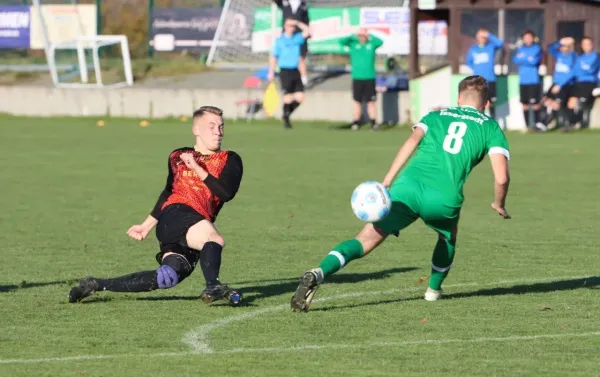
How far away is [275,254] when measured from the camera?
10852 millimetres

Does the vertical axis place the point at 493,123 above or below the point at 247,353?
above

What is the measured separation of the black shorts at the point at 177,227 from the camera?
320 inches

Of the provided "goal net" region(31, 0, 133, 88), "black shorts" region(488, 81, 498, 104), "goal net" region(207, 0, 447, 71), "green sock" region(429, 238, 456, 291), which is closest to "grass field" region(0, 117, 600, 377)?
"green sock" region(429, 238, 456, 291)

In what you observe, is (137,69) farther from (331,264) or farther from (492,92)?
(331,264)

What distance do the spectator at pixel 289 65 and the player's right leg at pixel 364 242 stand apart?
1872 centimetres

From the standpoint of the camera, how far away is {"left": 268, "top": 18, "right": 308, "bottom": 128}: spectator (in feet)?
87.2

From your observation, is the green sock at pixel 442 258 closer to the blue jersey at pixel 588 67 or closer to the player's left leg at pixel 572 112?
the blue jersey at pixel 588 67

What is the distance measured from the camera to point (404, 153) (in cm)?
787

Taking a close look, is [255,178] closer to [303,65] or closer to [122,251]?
[122,251]

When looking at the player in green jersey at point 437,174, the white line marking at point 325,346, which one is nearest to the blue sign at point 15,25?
the player in green jersey at point 437,174

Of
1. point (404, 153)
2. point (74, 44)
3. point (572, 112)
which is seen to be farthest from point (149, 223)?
point (74, 44)

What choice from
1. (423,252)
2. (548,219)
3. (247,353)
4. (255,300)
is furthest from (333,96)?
(247,353)

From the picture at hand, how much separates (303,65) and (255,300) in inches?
811

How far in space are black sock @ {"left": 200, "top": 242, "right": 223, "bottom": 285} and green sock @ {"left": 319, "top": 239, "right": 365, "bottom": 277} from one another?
2.08 feet
